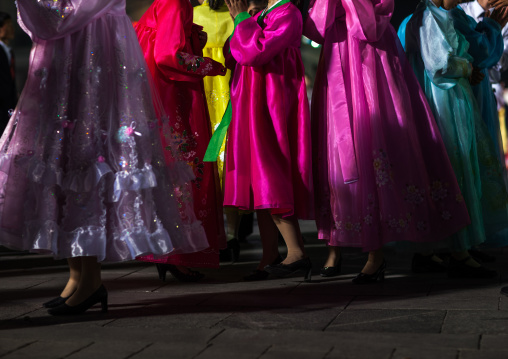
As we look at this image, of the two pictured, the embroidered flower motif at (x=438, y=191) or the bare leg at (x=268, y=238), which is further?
the bare leg at (x=268, y=238)

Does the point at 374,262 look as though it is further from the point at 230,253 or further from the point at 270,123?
the point at 230,253

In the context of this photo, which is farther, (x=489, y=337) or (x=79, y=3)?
(x=79, y=3)

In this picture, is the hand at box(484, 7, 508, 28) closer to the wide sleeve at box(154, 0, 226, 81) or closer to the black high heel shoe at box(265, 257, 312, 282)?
the wide sleeve at box(154, 0, 226, 81)

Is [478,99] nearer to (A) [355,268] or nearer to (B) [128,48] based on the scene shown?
(A) [355,268]

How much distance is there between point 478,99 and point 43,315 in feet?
9.13

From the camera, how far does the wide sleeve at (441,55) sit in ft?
12.0

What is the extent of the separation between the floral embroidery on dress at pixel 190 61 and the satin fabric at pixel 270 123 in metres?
0.18

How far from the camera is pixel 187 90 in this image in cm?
370

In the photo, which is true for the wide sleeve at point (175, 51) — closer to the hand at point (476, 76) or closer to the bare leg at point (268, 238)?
the bare leg at point (268, 238)

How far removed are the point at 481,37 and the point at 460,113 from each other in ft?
1.57

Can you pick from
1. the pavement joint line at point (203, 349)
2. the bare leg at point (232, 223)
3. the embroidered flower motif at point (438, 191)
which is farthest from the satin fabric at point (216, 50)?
the pavement joint line at point (203, 349)

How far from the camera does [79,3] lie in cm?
276

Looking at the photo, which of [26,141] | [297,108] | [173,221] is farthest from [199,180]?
[26,141]

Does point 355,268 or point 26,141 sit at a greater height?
point 26,141
